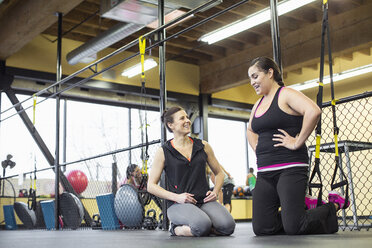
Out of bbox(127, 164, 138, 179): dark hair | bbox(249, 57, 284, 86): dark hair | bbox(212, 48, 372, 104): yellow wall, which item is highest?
bbox(212, 48, 372, 104): yellow wall

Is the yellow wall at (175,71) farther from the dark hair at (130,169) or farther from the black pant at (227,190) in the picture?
the dark hair at (130,169)

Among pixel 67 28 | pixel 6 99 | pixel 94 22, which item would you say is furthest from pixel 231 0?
pixel 6 99

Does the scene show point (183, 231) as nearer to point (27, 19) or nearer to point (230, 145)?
point (27, 19)

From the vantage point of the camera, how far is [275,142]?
7.80ft

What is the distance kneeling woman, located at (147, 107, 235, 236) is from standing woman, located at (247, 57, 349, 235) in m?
0.33

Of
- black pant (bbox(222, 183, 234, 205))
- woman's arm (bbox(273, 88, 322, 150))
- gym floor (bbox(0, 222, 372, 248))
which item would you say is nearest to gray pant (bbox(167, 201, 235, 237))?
gym floor (bbox(0, 222, 372, 248))

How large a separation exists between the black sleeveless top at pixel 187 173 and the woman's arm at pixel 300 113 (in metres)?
0.68

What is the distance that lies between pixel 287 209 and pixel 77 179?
5.83 meters

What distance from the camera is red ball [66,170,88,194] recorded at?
7.51 meters

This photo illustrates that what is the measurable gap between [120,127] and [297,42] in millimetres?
4341

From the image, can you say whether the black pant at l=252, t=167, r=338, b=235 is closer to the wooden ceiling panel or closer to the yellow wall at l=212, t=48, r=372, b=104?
the wooden ceiling panel

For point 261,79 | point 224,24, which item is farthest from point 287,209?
point 224,24

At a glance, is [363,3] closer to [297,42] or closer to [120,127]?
[297,42]

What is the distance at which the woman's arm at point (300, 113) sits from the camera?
2.21 m
